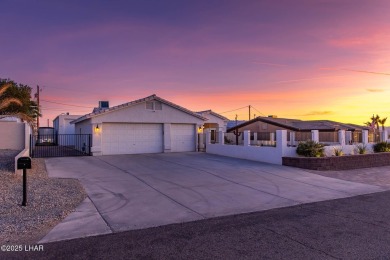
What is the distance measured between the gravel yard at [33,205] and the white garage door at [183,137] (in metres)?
13.5

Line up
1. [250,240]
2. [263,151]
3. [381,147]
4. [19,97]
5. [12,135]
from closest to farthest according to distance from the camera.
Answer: [250,240]
[263,151]
[12,135]
[381,147]
[19,97]

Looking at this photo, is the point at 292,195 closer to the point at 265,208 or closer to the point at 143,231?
the point at 265,208

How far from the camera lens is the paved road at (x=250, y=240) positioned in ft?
15.8

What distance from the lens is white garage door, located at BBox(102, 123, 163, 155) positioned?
21.8 m

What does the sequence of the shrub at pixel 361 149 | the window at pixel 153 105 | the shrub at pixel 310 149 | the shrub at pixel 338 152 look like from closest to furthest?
the shrub at pixel 310 149 < the shrub at pixel 338 152 < the shrub at pixel 361 149 < the window at pixel 153 105

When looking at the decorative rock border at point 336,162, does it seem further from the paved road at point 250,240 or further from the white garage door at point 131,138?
the white garage door at point 131,138

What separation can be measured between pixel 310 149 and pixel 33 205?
13.5 m

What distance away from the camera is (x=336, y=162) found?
1614cm

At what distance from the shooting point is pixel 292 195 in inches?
381

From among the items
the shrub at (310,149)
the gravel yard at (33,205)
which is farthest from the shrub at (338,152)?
the gravel yard at (33,205)

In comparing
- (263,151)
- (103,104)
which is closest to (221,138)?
(263,151)

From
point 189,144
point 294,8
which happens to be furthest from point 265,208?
point 189,144

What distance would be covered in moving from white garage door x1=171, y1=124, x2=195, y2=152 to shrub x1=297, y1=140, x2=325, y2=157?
10.1 metres

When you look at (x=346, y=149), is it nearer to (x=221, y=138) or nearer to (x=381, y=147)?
(x=381, y=147)
